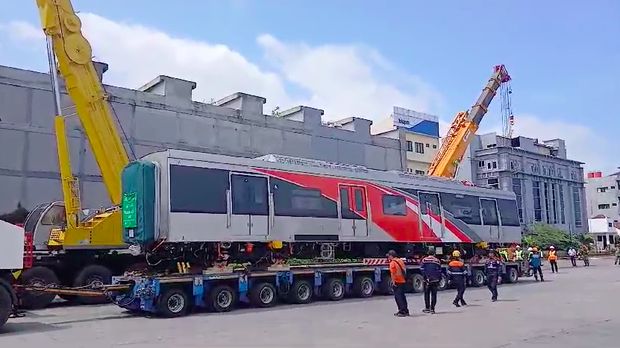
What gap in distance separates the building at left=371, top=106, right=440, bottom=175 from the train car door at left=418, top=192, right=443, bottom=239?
1188 inches

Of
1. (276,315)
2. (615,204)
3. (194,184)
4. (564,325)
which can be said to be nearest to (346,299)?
(276,315)

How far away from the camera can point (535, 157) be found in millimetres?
61812

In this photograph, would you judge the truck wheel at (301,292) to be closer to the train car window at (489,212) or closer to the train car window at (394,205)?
the train car window at (394,205)

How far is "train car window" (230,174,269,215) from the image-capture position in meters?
15.8

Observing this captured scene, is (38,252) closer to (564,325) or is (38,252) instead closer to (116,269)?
(116,269)

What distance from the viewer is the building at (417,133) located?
56.9 metres

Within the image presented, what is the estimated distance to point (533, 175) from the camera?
6081 cm

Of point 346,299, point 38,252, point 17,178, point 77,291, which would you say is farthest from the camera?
point 17,178

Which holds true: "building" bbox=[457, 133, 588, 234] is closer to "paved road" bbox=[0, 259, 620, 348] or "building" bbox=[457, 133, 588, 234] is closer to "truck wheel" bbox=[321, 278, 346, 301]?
"truck wheel" bbox=[321, 278, 346, 301]

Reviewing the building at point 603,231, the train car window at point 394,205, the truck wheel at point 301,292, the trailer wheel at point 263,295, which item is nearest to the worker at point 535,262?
the train car window at point 394,205

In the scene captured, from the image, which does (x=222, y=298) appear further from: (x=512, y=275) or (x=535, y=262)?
(x=535, y=262)

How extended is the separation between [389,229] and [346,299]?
282cm

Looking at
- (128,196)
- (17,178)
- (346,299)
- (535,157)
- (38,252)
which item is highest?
(535,157)

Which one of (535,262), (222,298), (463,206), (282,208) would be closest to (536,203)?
(535,262)
